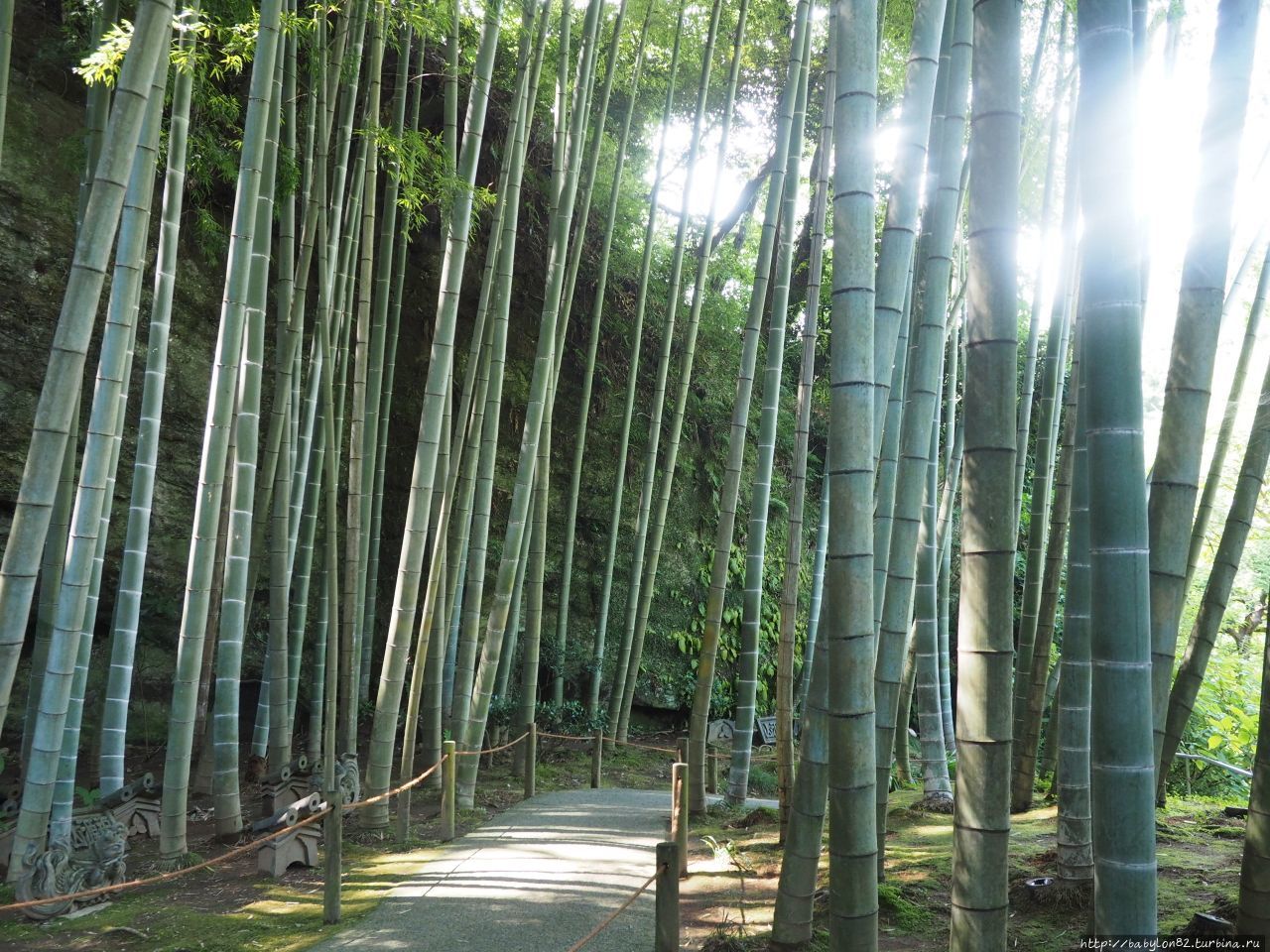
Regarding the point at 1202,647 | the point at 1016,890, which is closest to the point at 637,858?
the point at 1016,890

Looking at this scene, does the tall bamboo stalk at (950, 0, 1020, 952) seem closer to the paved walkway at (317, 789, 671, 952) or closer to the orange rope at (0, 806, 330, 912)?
the paved walkway at (317, 789, 671, 952)

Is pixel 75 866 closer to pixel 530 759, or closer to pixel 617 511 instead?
pixel 530 759

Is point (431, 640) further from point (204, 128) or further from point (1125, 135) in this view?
point (1125, 135)

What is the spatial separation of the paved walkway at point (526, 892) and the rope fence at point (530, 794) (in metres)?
0.10

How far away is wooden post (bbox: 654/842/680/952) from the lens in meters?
2.50

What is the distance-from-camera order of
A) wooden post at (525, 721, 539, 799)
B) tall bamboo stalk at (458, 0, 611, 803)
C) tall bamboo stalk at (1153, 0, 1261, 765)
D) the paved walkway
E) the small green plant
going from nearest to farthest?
tall bamboo stalk at (1153, 0, 1261, 765)
the paved walkway
tall bamboo stalk at (458, 0, 611, 803)
wooden post at (525, 721, 539, 799)
the small green plant

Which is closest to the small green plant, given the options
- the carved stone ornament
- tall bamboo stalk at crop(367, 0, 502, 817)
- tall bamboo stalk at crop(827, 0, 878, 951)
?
tall bamboo stalk at crop(367, 0, 502, 817)

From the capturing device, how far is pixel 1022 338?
11.4 m

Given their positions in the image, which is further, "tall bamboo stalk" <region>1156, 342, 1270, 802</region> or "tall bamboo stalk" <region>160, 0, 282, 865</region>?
"tall bamboo stalk" <region>160, 0, 282, 865</region>

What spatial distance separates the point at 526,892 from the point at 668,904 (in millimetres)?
1099

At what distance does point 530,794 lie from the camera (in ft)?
18.0

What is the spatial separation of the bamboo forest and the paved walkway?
0.09 ft

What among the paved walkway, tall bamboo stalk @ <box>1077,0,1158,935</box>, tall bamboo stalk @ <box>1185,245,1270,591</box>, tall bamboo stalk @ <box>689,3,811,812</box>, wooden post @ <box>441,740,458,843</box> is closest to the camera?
tall bamboo stalk @ <box>1077,0,1158,935</box>

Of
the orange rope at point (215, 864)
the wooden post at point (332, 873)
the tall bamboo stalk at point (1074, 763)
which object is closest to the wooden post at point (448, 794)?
the orange rope at point (215, 864)
